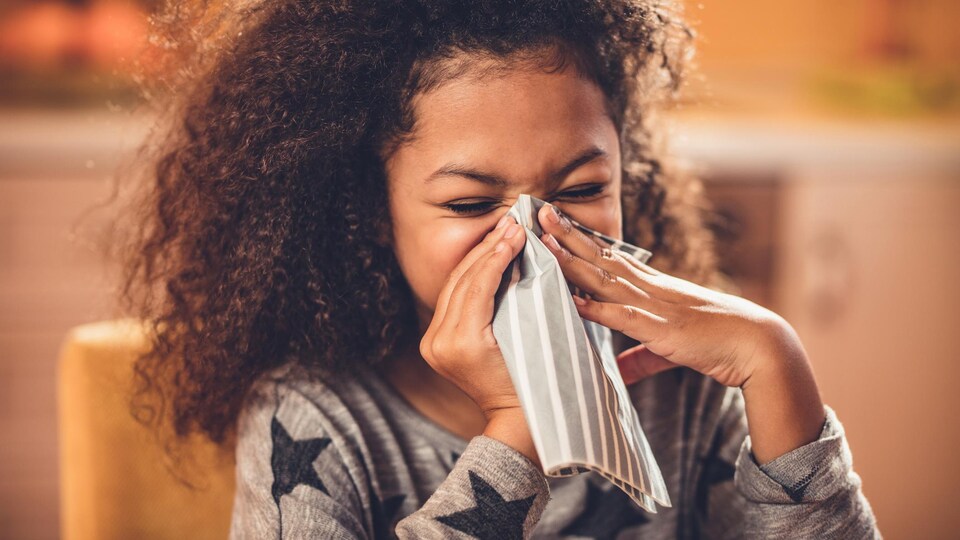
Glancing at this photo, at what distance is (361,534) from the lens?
2.65 ft

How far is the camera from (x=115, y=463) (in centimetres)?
89

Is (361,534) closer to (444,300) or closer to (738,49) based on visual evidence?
(444,300)

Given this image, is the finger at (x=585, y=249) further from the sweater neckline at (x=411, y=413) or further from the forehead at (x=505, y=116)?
the sweater neckline at (x=411, y=413)

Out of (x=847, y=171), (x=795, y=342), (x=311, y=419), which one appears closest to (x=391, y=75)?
(x=311, y=419)

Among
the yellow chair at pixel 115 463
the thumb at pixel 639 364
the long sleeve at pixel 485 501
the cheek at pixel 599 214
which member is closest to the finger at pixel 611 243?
the cheek at pixel 599 214

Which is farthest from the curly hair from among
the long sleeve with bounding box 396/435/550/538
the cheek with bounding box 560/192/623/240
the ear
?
the long sleeve with bounding box 396/435/550/538

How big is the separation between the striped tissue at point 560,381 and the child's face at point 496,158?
3 cm

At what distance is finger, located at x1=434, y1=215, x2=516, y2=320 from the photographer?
0.76 m

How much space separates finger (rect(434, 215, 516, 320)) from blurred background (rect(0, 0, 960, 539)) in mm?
1240

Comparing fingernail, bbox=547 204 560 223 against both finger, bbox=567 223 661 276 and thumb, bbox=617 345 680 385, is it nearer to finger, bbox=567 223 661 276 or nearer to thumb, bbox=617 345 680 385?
finger, bbox=567 223 661 276

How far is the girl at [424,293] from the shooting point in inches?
30.0

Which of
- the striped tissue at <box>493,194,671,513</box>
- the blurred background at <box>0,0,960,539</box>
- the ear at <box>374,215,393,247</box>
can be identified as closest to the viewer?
the striped tissue at <box>493,194,671,513</box>

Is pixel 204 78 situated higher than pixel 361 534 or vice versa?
pixel 204 78

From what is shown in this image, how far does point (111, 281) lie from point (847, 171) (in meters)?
1.77
